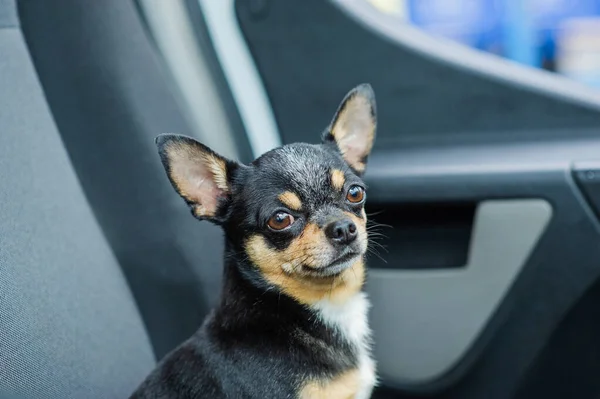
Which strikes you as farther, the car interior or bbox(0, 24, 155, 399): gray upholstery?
the car interior

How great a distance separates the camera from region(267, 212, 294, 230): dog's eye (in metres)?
1.50

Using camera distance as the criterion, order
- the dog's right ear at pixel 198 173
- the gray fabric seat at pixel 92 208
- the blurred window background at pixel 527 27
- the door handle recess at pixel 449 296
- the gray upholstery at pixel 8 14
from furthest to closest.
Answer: the blurred window background at pixel 527 27 < the door handle recess at pixel 449 296 < the gray upholstery at pixel 8 14 < the gray fabric seat at pixel 92 208 < the dog's right ear at pixel 198 173

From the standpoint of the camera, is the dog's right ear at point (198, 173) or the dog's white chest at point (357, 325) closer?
the dog's right ear at point (198, 173)

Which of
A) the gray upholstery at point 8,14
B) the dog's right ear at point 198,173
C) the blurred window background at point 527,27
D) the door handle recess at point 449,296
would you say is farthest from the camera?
the blurred window background at point 527,27

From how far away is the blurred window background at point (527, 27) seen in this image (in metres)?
4.13

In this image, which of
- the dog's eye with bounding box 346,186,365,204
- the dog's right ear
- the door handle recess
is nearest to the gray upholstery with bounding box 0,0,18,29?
the dog's right ear

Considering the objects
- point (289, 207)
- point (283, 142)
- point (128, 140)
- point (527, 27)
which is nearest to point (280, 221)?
point (289, 207)

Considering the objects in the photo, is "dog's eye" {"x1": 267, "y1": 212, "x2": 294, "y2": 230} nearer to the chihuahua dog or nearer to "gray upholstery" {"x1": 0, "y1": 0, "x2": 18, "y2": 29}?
the chihuahua dog

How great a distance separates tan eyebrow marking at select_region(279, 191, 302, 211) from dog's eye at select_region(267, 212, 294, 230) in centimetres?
2

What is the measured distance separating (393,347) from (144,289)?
750mm

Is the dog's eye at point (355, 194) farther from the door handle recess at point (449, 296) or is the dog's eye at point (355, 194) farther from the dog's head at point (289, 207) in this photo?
the door handle recess at point (449, 296)

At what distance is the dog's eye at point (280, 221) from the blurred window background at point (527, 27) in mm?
2881

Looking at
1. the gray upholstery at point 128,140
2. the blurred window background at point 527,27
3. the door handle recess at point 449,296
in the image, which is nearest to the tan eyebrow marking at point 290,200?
the gray upholstery at point 128,140

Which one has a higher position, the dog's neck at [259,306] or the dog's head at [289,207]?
the dog's head at [289,207]
